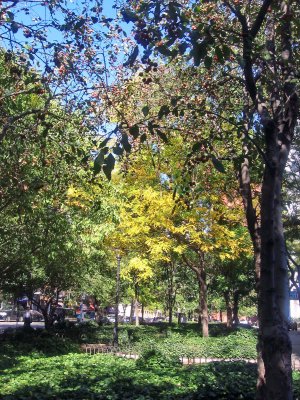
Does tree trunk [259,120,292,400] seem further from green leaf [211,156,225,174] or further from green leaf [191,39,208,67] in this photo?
green leaf [191,39,208,67]

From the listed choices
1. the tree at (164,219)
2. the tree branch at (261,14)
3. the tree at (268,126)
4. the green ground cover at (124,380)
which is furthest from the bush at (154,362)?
the tree branch at (261,14)

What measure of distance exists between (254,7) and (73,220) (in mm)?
8026

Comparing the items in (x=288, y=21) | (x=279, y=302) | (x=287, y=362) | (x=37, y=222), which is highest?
(x=288, y=21)

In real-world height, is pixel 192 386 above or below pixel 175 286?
below

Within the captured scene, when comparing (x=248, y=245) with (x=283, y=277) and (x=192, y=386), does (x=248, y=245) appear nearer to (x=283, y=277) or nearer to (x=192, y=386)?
(x=192, y=386)

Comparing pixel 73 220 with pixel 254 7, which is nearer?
pixel 254 7

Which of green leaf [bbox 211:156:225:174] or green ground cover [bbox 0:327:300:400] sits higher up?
green leaf [bbox 211:156:225:174]

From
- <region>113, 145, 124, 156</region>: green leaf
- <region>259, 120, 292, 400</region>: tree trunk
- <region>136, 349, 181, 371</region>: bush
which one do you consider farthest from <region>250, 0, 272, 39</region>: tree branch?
<region>136, 349, 181, 371</region>: bush

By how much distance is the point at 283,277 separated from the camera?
4.45m

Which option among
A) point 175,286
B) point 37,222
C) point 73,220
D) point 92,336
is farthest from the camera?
point 175,286

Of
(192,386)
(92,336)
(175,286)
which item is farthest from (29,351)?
(175,286)

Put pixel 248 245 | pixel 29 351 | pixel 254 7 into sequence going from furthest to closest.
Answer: pixel 248 245, pixel 29 351, pixel 254 7

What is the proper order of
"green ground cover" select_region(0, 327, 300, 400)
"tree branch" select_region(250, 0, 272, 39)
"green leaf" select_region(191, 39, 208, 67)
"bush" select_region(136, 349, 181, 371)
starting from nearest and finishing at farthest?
"green leaf" select_region(191, 39, 208, 67) < "tree branch" select_region(250, 0, 272, 39) < "green ground cover" select_region(0, 327, 300, 400) < "bush" select_region(136, 349, 181, 371)

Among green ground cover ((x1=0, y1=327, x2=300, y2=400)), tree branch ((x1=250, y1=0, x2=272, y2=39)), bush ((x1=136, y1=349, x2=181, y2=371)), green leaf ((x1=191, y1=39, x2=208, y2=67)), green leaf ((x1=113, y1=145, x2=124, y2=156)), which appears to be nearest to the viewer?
green leaf ((x1=113, y1=145, x2=124, y2=156))
